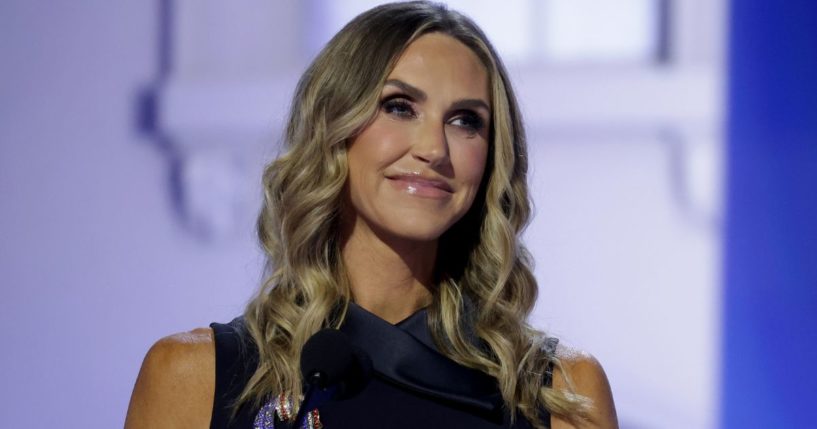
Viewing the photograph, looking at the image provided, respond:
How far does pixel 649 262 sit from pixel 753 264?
0.25 m

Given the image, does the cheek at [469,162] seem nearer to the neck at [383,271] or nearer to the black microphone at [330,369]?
the neck at [383,271]

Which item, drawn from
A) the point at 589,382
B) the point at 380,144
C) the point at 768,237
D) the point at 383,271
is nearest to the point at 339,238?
the point at 383,271

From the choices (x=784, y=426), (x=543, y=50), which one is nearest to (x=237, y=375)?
(x=543, y=50)

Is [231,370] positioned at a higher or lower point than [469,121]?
lower

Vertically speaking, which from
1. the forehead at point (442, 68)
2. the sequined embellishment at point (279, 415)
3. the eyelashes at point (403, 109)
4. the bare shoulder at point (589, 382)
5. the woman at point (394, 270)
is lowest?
the bare shoulder at point (589, 382)

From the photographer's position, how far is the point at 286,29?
9.78ft

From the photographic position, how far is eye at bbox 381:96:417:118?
226cm

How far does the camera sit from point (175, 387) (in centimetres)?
221

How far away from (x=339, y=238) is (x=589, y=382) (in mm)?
541

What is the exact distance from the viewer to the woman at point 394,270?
222cm

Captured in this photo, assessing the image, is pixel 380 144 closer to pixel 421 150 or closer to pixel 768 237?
pixel 421 150

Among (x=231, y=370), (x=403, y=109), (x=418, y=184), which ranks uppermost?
(x=403, y=109)

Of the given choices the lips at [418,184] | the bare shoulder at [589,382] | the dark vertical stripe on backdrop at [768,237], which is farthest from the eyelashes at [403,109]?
the dark vertical stripe on backdrop at [768,237]

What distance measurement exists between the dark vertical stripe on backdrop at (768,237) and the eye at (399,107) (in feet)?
3.31
